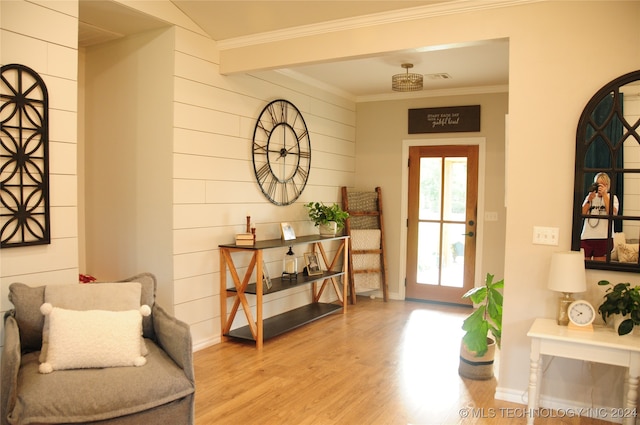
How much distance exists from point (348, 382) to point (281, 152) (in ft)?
7.89

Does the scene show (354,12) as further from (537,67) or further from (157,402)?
(157,402)

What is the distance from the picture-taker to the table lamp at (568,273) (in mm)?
2816

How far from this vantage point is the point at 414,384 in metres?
3.51

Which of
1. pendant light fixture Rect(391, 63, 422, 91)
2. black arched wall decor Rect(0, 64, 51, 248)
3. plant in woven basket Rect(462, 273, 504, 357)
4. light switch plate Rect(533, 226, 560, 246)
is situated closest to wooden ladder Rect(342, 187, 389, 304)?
pendant light fixture Rect(391, 63, 422, 91)

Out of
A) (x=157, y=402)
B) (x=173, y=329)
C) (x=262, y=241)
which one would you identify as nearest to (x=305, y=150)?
(x=262, y=241)

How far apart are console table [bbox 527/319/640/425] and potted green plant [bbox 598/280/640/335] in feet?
0.26

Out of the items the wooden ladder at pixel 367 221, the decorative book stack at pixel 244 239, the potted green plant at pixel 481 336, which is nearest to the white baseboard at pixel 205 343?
the decorative book stack at pixel 244 239

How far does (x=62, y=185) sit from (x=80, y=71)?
5.70 ft

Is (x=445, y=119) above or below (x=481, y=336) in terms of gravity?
above

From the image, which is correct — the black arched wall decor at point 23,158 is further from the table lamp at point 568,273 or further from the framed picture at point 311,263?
the table lamp at point 568,273

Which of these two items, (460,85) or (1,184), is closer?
(1,184)

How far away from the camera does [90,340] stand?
8.12 ft

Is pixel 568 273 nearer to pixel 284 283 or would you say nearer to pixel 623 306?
pixel 623 306

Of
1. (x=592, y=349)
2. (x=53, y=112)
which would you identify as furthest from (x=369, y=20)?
(x=592, y=349)
